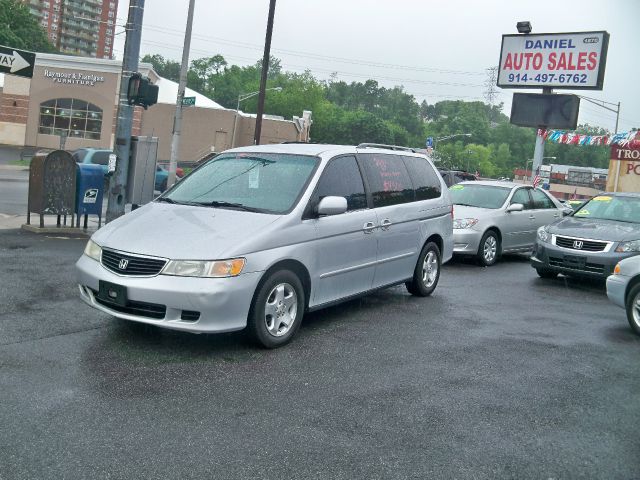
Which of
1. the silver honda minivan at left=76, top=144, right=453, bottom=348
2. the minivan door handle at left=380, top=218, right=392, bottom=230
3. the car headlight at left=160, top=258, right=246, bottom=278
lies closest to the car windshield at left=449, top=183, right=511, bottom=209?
the silver honda minivan at left=76, top=144, right=453, bottom=348

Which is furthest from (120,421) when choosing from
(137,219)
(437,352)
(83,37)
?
(83,37)

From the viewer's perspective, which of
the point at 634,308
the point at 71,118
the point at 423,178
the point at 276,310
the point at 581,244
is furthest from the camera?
the point at 71,118

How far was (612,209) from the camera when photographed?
11414mm

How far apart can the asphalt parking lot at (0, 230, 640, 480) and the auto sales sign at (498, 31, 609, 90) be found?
20.3 m

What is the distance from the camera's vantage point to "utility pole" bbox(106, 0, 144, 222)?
1213 cm

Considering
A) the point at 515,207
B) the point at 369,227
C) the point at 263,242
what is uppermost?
the point at 515,207

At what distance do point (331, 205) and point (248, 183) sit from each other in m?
0.92

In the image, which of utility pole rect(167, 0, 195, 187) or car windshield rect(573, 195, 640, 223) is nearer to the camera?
car windshield rect(573, 195, 640, 223)

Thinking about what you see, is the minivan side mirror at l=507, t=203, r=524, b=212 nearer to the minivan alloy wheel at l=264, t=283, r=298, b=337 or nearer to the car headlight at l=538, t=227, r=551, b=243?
the car headlight at l=538, t=227, r=551, b=243

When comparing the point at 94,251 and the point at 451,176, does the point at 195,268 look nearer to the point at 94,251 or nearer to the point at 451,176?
the point at 94,251

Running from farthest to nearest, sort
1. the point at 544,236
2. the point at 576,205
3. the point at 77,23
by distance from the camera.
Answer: the point at 77,23 → the point at 576,205 → the point at 544,236

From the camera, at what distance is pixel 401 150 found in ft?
28.1

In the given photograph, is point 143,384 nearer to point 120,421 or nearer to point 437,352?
point 120,421

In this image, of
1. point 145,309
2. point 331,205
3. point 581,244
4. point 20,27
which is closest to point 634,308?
point 581,244
